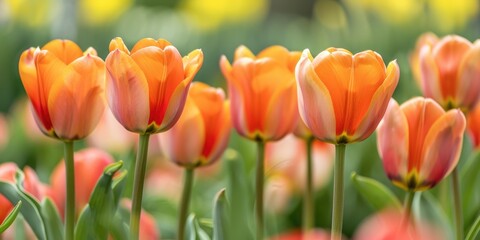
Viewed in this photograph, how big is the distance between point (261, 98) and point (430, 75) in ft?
0.58

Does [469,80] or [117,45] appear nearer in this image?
[117,45]

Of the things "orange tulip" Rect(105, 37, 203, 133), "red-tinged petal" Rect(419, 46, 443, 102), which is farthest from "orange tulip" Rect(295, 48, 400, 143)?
"red-tinged petal" Rect(419, 46, 443, 102)

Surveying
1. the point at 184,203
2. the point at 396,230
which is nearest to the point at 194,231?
the point at 184,203

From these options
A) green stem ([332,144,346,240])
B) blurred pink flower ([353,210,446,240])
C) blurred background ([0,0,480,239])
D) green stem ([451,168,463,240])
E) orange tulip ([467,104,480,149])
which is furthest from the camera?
blurred background ([0,0,480,239])

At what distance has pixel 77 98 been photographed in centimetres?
83

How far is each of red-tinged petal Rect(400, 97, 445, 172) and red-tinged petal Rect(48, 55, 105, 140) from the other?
0.28 m

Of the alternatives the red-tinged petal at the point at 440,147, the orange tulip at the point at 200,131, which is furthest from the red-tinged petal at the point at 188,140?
the red-tinged petal at the point at 440,147

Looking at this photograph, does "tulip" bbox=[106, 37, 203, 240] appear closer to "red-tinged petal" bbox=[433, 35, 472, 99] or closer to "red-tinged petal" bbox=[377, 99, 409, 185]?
"red-tinged petal" bbox=[377, 99, 409, 185]

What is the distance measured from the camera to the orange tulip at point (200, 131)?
949 mm

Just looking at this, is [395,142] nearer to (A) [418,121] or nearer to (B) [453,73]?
(A) [418,121]

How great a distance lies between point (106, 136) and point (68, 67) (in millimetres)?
767

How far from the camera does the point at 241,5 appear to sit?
18.3ft

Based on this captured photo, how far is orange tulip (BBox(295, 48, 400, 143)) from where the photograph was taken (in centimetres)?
76

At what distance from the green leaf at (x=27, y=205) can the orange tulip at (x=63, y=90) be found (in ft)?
0.20
